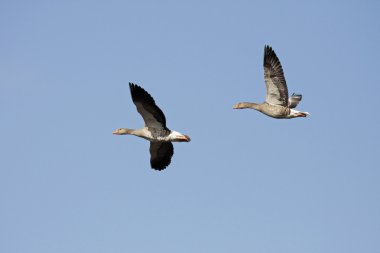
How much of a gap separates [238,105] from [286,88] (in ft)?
6.43

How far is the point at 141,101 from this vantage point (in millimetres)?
20250

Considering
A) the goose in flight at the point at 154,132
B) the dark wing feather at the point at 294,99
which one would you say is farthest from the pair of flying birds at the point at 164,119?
the dark wing feather at the point at 294,99

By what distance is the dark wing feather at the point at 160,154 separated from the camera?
75.2ft

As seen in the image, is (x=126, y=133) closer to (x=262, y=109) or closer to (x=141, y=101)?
(x=141, y=101)

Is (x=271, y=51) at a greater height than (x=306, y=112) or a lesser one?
greater

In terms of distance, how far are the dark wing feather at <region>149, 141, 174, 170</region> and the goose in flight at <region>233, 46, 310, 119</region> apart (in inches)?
126

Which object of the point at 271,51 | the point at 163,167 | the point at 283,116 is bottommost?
the point at 163,167

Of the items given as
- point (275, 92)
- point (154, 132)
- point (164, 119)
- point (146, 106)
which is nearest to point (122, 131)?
point (154, 132)

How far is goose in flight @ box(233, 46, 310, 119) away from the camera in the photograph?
22562 millimetres

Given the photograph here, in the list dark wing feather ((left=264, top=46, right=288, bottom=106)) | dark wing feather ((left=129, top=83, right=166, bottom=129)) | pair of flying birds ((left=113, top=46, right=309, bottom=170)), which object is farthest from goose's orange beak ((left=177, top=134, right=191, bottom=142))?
dark wing feather ((left=264, top=46, right=288, bottom=106))

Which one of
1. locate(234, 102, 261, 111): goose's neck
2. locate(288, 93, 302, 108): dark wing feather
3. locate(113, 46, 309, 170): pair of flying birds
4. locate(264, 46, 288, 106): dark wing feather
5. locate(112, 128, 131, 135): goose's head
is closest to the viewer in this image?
locate(113, 46, 309, 170): pair of flying birds

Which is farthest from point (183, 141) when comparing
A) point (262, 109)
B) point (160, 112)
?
point (262, 109)

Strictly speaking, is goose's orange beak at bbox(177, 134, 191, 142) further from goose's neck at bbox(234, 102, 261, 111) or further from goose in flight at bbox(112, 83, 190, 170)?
goose's neck at bbox(234, 102, 261, 111)

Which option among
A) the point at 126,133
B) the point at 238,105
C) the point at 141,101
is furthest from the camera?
the point at 238,105
